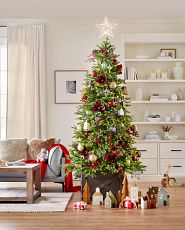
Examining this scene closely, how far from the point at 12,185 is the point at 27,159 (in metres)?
0.51

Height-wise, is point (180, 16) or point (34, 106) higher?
point (180, 16)

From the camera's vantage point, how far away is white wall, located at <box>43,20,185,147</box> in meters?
9.37

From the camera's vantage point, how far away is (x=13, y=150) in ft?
25.3

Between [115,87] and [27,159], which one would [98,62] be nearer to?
[115,87]

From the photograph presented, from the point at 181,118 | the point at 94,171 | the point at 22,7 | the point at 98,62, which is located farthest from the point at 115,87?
the point at 181,118

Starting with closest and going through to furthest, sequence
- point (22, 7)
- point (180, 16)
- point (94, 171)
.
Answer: point (94, 171) → point (22, 7) → point (180, 16)

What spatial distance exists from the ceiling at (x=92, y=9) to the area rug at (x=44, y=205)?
3.21m

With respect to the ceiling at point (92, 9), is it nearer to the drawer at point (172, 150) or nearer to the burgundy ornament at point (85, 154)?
the drawer at point (172, 150)

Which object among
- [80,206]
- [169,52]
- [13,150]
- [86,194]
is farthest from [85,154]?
[169,52]

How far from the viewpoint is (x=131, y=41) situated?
9133 millimetres

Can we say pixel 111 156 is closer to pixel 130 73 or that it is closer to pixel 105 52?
pixel 105 52

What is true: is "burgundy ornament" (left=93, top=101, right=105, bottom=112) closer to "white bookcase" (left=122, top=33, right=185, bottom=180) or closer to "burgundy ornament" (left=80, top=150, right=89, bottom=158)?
"burgundy ornament" (left=80, top=150, right=89, bottom=158)

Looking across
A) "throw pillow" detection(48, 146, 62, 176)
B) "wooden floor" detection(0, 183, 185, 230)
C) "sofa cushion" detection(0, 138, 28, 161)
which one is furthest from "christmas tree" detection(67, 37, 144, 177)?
"sofa cushion" detection(0, 138, 28, 161)

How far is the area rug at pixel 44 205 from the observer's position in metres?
5.57
